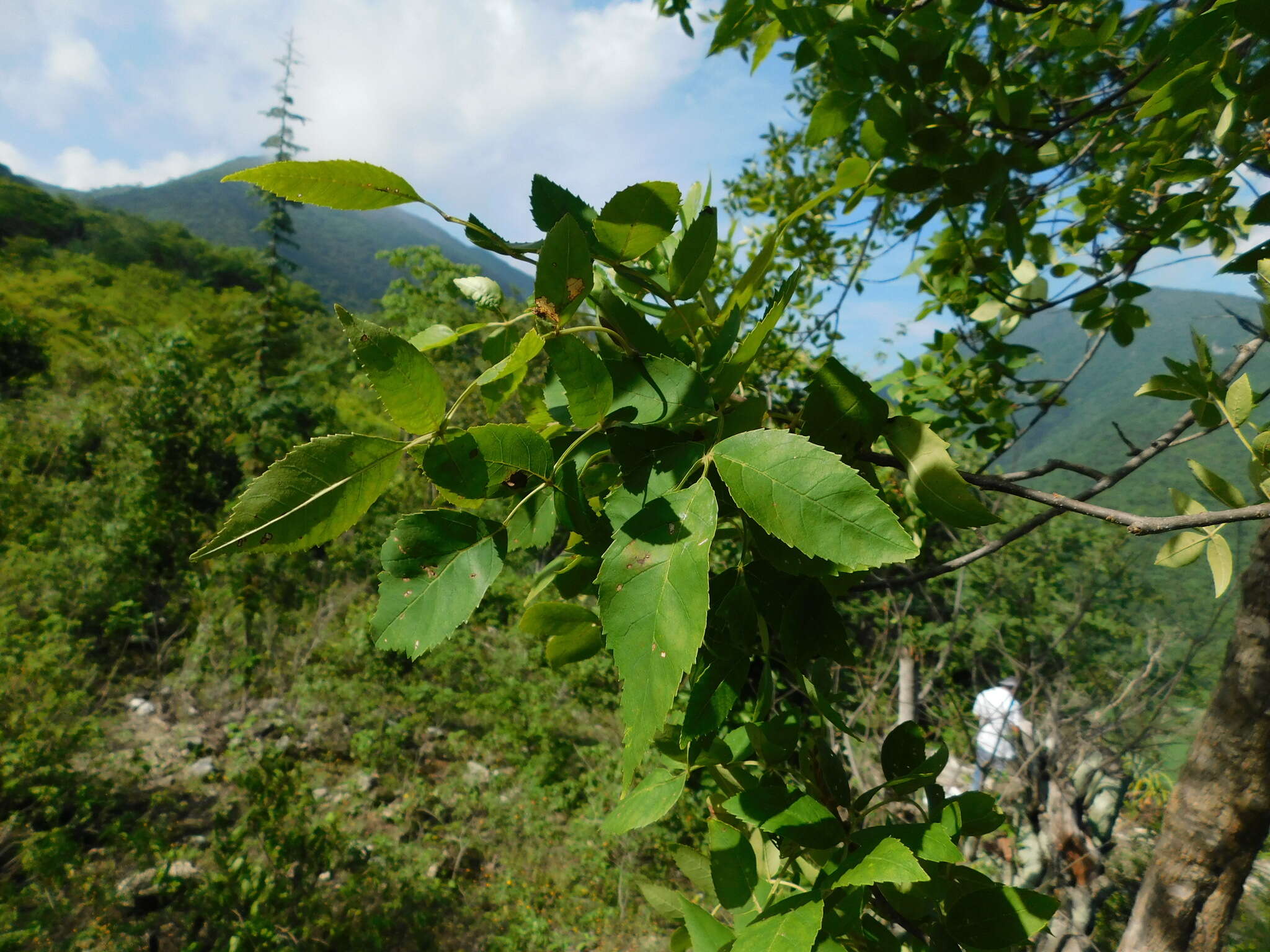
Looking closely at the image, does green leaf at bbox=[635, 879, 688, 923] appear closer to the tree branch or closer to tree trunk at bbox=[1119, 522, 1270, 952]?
the tree branch

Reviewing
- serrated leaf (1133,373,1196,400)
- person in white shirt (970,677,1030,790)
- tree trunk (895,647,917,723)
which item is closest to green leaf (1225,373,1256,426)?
serrated leaf (1133,373,1196,400)

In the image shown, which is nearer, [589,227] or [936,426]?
[589,227]

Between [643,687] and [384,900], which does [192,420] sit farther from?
[643,687]

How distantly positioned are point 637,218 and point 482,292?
180mm

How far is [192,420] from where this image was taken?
749 cm

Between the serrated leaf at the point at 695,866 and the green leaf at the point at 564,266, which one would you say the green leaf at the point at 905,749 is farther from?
the green leaf at the point at 564,266

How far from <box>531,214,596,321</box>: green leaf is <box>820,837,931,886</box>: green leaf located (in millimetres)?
479

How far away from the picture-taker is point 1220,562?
67 centimetres

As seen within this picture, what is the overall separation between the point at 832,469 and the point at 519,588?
8029 millimetres

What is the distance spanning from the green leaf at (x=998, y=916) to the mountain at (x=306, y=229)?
49.0 m

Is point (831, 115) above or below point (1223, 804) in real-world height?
above

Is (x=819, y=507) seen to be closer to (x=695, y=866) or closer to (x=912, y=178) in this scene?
(x=695, y=866)

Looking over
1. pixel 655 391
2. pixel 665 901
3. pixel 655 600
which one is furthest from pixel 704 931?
pixel 655 391

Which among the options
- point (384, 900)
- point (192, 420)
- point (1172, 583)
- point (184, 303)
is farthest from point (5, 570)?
point (184, 303)
